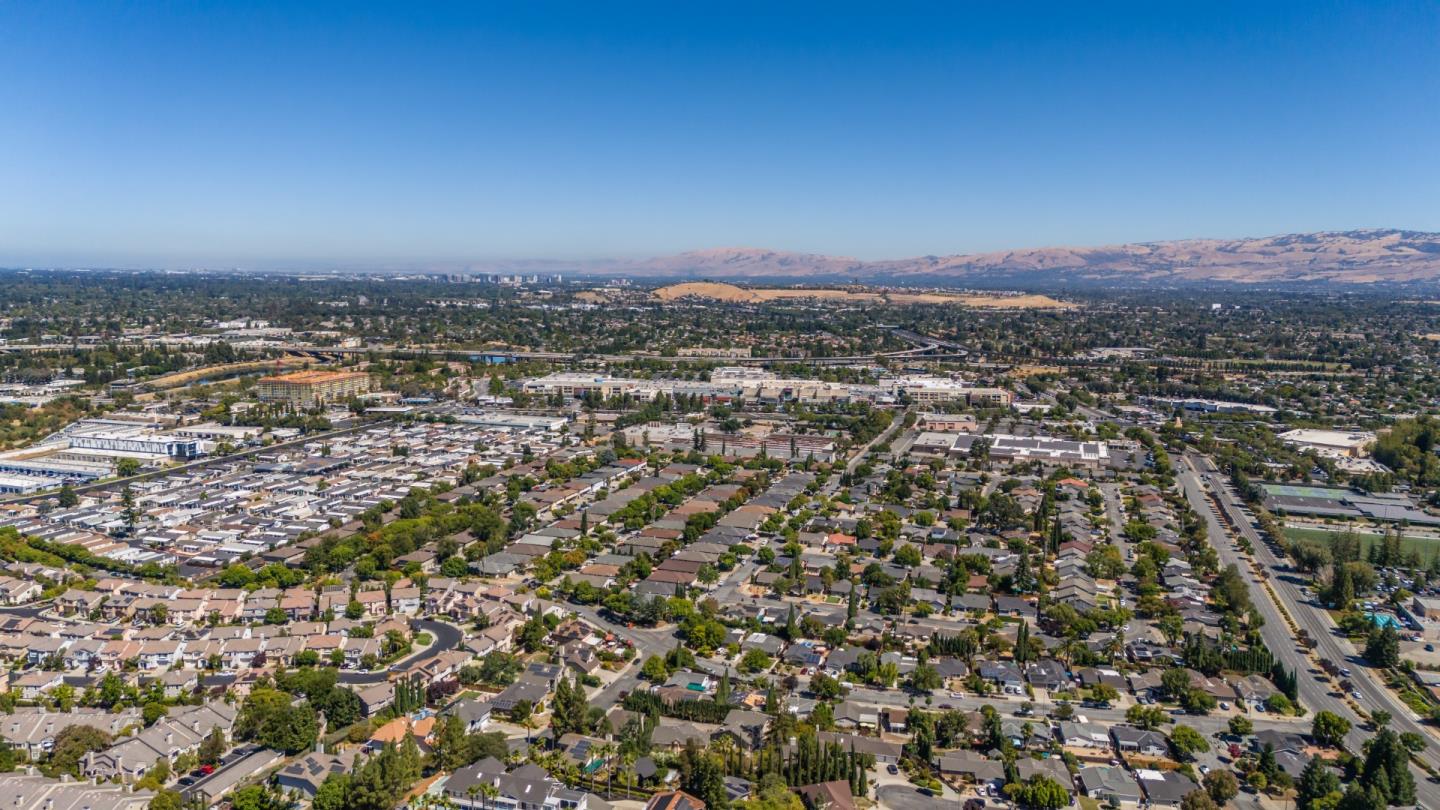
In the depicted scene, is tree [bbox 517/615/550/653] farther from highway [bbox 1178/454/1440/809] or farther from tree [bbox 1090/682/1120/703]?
highway [bbox 1178/454/1440/809]

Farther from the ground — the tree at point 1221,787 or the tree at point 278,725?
the tree at point 278,725

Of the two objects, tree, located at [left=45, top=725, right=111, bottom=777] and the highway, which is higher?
tree, located at [left=45, top=725, right=111, bottom=777]

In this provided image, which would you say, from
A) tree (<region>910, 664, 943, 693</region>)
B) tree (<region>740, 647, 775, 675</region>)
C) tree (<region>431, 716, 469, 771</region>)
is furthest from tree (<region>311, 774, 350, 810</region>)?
tree (<region>910, 664, 943, 693</region>)

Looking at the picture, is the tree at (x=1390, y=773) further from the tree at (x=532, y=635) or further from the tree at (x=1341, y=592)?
the tree at (x=532, y=635)

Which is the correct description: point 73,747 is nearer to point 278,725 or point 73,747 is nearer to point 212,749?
point 212,749

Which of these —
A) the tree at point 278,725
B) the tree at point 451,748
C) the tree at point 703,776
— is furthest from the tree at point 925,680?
the tree at point 278,725
